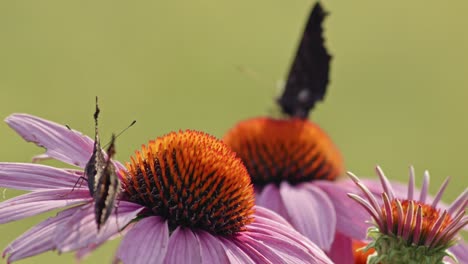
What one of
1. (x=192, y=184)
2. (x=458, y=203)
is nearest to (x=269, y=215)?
(x=192, y=184)

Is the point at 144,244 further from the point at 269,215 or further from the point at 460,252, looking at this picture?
the point at 460,252

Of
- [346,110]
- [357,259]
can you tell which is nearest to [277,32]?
[346,110]

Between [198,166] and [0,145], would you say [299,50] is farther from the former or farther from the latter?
[0,145]

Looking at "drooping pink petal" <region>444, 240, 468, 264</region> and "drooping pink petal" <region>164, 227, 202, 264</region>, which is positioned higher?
"drooping pink petal" <region>164, 227, 202, 264</region>

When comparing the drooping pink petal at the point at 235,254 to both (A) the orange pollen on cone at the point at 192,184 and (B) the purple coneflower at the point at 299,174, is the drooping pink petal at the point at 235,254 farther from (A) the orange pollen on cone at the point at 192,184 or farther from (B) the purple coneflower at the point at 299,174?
(B) the purple coneflower at the point at 299,174

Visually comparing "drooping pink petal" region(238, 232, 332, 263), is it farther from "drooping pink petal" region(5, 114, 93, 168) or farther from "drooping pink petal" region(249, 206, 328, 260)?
"drooping pink petal" region(5, 114, 93, 168)

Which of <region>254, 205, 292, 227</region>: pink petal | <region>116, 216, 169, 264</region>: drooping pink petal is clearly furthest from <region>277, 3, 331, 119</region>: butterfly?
<region>116, 216, 169, 264</region>: drooping pink petal
